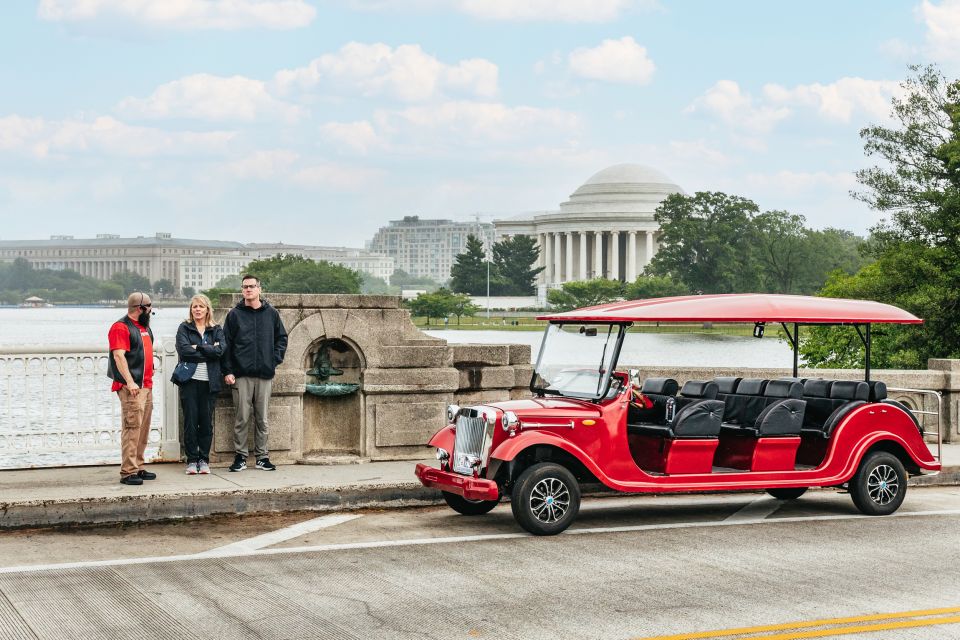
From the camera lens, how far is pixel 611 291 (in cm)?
12594

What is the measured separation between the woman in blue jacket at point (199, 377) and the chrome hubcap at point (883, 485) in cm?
643

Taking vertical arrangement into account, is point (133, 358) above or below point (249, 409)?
above

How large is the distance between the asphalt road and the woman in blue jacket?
1485 millimetres

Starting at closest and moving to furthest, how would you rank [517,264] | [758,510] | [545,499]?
1. [545,499]
2. [758,510]
3. [517,264]

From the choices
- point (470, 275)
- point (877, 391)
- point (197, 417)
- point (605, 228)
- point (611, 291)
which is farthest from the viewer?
point (605, 228)

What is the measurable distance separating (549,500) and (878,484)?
3.47 meters

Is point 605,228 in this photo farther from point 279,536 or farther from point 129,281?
point 279,536

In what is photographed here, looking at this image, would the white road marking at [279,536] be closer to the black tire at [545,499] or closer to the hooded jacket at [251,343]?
the black tire at [545,499]

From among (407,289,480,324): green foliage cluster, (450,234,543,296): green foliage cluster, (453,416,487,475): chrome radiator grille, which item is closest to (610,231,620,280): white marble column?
(450,234,543,296): green foliage cluster

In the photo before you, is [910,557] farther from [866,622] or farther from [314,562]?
[314,562]

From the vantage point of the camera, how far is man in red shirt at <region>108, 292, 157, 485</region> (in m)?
11.1

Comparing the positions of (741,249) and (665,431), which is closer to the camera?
(665,431)

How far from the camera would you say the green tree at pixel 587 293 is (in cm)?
12512

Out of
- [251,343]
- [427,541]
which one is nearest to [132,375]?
[251,343]
